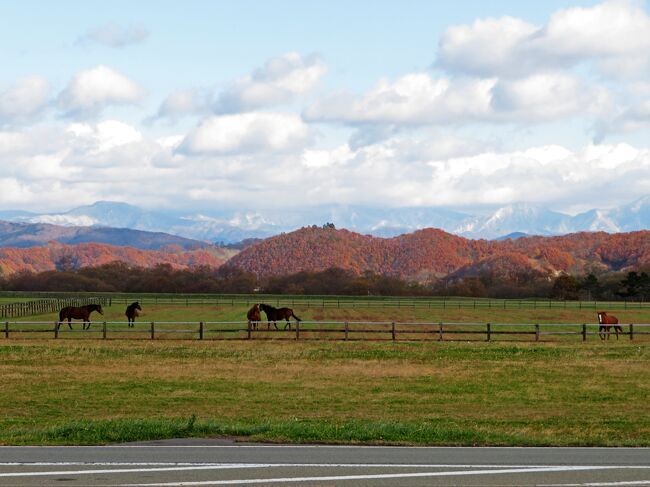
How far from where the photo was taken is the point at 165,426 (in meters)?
17.1

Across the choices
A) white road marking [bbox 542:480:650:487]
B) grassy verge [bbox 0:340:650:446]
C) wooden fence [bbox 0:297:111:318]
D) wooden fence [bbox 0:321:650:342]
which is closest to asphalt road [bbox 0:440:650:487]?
white road marking [bbox 542:480:650:487]

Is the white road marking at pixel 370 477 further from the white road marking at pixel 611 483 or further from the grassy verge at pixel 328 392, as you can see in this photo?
the grassy verge at pixel 328 392

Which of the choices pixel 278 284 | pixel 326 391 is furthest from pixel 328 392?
pixel 278 284

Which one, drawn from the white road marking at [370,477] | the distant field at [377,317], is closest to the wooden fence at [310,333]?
the distant field at [377,317]

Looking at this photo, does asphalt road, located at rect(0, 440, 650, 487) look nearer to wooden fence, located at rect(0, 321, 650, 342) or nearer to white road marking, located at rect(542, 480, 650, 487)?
white road marking, located at rect(542, 480, 650, 487)

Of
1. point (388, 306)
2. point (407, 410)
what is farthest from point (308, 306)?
point (407, 410)

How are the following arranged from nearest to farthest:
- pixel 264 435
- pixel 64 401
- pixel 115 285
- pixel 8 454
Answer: pixel 8 454
pixel 264 435
pixel 64 401
pixel 115 285

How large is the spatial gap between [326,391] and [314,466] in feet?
42.6

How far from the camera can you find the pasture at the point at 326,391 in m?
16.9

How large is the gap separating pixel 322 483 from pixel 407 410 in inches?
421

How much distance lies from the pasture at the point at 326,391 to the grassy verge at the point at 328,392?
0.05 meters

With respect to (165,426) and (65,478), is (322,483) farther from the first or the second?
(165,426)

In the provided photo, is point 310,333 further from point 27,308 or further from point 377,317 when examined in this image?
A: point 27,308

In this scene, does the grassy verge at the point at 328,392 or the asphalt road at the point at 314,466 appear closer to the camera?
the asphalt road at the point at 314,466
